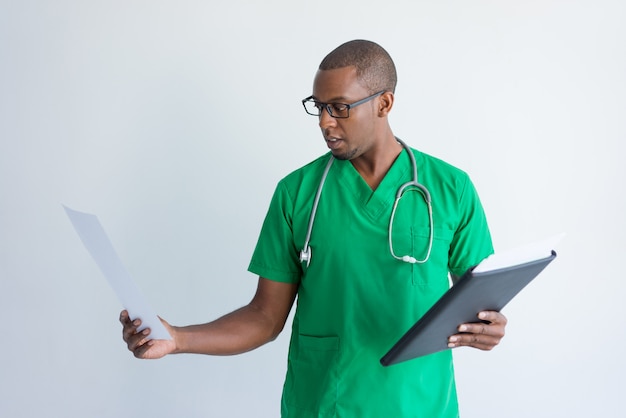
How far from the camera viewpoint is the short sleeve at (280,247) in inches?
71.3

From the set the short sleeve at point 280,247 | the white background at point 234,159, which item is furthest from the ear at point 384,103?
the white background at point 234,159

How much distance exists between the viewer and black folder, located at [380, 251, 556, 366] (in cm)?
139

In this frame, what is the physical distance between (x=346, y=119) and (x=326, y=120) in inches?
1.6

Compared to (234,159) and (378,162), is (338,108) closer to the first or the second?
(378,162)

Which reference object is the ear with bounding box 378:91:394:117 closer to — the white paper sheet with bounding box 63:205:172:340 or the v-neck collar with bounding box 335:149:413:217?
the v-neck collar with bounding box 335:149:413:217

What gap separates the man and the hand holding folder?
0.19 meters

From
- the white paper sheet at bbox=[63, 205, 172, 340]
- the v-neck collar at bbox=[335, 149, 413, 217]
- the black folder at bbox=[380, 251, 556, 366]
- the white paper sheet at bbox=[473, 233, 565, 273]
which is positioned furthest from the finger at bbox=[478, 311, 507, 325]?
the white paper sheet at bbox=[63, 205, 172, 340]

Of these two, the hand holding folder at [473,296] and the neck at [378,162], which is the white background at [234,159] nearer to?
the neck at [378,162]

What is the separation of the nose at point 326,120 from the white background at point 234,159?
85 centimetres

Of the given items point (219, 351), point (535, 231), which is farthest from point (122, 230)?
point (535, 231)

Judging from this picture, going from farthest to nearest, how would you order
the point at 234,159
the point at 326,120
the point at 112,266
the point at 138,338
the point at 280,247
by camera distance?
1. the point at 234,159
2. the point at 280,247
3. the point at 326,120
4. the point at 138,338
5. the point at 112,266

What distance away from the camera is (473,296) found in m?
1.45

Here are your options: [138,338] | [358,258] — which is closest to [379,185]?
[358,258]

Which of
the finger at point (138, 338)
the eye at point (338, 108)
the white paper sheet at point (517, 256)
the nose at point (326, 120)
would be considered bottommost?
the white paper sheet at point (517, 256)
